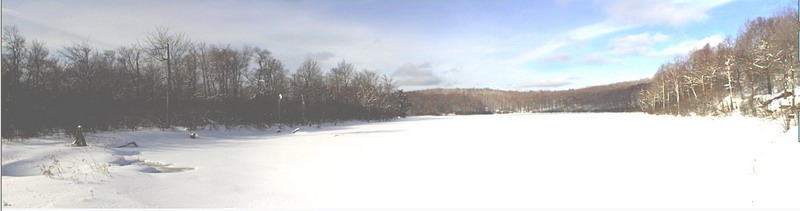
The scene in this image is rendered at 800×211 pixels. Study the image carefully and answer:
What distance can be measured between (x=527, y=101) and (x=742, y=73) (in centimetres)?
9160

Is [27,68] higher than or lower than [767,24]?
lower

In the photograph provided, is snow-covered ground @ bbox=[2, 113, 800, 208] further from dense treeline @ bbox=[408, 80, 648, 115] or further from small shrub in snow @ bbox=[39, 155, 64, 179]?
dense treeline @ bbox=[408, 80, 648, 115]

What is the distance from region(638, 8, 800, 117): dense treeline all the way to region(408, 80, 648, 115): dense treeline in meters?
35.1

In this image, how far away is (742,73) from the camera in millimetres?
34625

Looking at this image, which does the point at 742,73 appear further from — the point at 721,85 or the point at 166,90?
the point at 166,90

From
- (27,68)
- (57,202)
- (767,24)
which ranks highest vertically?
(767,24)

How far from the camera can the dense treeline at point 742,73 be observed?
21.0 meters

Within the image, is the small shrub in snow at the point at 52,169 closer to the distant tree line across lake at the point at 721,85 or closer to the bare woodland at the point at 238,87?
the bare woodland at the point at 238,87

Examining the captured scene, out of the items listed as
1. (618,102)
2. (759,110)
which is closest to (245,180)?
(759,110)

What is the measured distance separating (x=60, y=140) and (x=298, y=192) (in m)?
9.28

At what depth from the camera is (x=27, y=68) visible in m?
11.6

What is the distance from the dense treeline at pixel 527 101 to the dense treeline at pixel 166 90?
2311 centimetres

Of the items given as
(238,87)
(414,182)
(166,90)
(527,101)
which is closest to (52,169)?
(414,182)

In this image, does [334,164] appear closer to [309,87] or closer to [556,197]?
[556,197]
